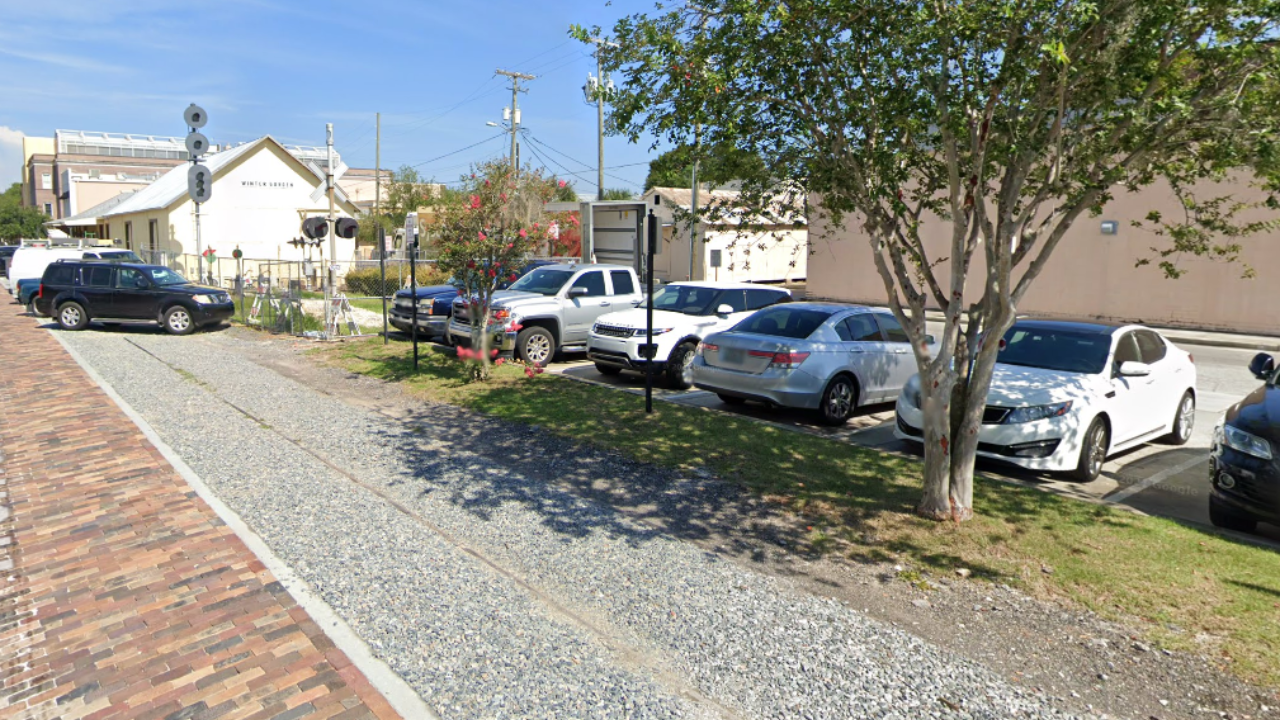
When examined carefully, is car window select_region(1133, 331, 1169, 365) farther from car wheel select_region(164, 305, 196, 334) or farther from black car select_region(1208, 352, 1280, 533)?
car wheel select_region(164, 305, 196, 334)

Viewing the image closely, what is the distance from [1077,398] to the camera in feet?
25.8

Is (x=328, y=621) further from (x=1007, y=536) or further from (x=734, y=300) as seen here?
(x=734, y=300)

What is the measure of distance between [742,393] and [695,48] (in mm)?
4538

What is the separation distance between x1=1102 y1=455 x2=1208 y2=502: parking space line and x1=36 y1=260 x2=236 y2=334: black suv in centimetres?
1799

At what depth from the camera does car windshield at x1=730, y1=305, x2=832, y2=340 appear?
10.6 meters

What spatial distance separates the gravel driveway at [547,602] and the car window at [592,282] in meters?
6.42

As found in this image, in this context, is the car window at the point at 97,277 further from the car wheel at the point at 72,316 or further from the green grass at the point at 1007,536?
the green grass at the point at 1007,536

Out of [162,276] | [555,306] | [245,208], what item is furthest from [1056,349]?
[245,208]

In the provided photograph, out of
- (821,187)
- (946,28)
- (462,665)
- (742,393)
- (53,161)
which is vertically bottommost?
(462,665)

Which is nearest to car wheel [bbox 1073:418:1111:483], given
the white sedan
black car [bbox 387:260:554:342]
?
the white sedan

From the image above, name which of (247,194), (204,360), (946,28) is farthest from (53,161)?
(946,28)

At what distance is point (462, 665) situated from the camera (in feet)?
14.8

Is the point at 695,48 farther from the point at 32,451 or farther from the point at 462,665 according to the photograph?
the point at 32,451

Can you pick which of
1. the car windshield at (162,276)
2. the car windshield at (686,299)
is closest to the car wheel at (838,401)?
the car windshield at (686,299)
